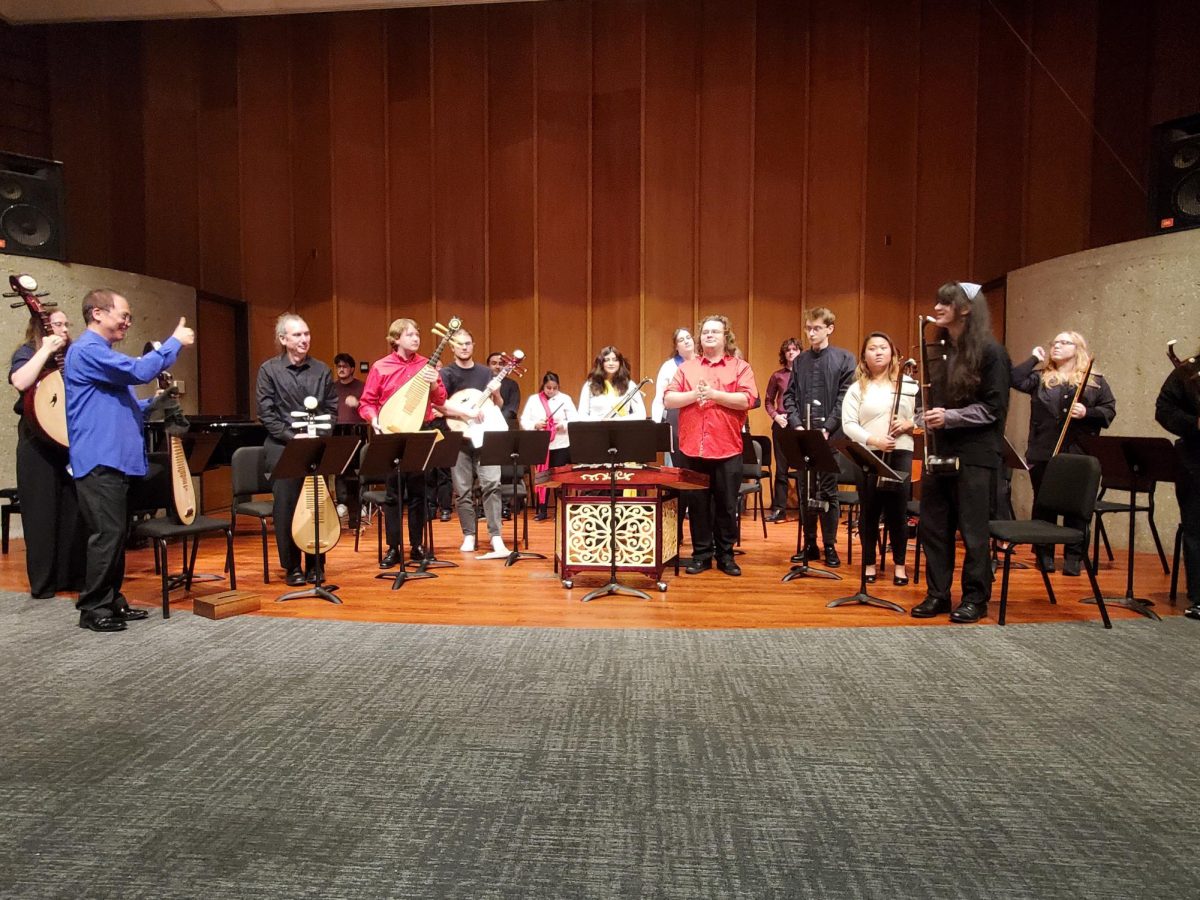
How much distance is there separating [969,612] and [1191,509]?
1.43m

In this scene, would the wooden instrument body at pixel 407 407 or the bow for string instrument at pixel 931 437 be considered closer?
the bow for string instrument at pixel 931 437

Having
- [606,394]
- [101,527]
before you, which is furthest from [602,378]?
[101,527]

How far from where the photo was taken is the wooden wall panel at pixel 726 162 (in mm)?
8906

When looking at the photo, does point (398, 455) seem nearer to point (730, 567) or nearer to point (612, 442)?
point (612, 442)

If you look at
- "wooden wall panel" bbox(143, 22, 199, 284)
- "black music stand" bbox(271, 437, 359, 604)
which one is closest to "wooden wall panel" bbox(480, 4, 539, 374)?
"wooden wall panel" bbox(143, 22, 199, 284)

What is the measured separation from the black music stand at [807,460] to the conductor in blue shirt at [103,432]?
332 centimetres

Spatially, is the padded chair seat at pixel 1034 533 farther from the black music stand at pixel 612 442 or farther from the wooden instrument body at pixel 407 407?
the wooden instrument body at pixel 407 407

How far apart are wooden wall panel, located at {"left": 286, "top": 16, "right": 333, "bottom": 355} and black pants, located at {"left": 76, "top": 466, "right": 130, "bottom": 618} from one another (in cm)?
587

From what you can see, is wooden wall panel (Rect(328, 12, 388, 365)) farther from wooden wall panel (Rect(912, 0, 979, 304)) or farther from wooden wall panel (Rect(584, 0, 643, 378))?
wooden wall panel (Rect(912, 0, 979, 304))

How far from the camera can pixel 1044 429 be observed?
545 centimetres

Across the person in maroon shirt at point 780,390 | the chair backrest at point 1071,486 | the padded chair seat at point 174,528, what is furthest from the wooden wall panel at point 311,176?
the chair backrest at point 1071,486

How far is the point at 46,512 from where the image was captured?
4676 millimetres

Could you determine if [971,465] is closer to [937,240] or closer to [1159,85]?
[937,240]

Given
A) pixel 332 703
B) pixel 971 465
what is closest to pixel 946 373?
pixel 971 465
